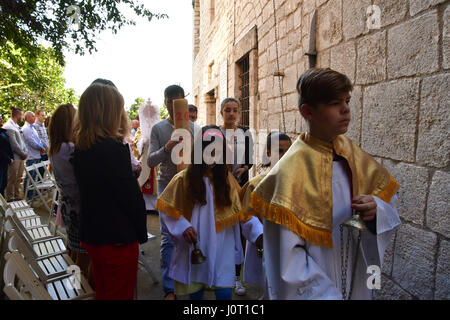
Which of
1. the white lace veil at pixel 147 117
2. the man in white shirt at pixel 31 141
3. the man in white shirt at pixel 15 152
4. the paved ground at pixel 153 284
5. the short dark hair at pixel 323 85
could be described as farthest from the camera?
the man in white shirt at pixel 31 141

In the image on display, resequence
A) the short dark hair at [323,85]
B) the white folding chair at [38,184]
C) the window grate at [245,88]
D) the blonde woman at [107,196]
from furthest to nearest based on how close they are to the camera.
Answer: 1. the window grate at [245,88]
2. the white folding chair at [38,184]
3. the blonde woman at [107,196]
4. the short dark hair at [323,85]

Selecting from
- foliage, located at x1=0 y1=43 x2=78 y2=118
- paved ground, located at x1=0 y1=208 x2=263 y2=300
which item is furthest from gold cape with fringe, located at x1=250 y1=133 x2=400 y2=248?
foliage, located at x1=0 y1=43 x2=78 y2=118

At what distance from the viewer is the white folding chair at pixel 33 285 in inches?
60.3

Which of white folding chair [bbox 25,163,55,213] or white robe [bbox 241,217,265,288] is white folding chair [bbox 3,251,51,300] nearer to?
white robe [bbox 241,217,265,288]

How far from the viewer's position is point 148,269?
325 centimetres

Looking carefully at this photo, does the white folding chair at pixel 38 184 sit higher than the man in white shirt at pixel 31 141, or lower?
lower

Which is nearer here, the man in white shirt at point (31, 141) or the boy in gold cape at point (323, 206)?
the boy in gold cape at point (323, 206)

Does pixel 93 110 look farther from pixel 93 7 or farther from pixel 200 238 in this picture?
pixel 93 7

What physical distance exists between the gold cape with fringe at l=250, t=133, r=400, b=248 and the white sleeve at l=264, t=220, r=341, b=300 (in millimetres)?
58

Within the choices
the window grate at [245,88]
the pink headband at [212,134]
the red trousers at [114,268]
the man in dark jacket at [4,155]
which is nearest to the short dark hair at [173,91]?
the pink headband at [212,134]

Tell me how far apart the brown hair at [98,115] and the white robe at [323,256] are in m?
1.06

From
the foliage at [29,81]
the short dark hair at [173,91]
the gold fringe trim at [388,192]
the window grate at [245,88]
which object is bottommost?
the gold fringe trim at [388,192]

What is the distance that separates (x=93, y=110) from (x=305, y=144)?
121 cm

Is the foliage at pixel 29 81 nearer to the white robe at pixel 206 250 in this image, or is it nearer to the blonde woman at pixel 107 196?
the blonde woman at pixel 107 196
